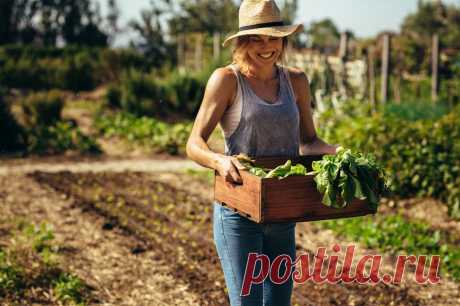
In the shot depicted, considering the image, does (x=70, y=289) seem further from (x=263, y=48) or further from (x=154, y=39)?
(x=154, y=39)

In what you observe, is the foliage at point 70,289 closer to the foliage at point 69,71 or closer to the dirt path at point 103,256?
the dirt path at point 103,256

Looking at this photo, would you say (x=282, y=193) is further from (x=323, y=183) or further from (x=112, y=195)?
(x=112, y=195)

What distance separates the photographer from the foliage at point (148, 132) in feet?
40.3

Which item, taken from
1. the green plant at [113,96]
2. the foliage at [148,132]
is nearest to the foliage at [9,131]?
the foliage at [148,132]

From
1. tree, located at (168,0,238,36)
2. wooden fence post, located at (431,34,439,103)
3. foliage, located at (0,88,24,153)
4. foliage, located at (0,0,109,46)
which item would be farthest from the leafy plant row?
foliage, located at (0,0,109,46)

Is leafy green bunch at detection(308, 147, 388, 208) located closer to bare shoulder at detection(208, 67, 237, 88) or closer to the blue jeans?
A: the blue jeans

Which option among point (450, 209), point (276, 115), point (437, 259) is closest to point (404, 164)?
point (450, 209)

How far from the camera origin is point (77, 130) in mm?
12172

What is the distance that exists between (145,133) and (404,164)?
Answer: 18.8 feet

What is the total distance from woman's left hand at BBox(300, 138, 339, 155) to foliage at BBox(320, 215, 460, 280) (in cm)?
305

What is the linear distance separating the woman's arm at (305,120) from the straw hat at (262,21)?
23 centimetres

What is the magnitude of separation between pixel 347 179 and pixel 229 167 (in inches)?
19.3

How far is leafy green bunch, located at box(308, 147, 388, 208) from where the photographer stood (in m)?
2.97

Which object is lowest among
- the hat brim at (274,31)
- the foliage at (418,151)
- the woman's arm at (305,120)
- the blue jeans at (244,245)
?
the foliage at (418,151)
